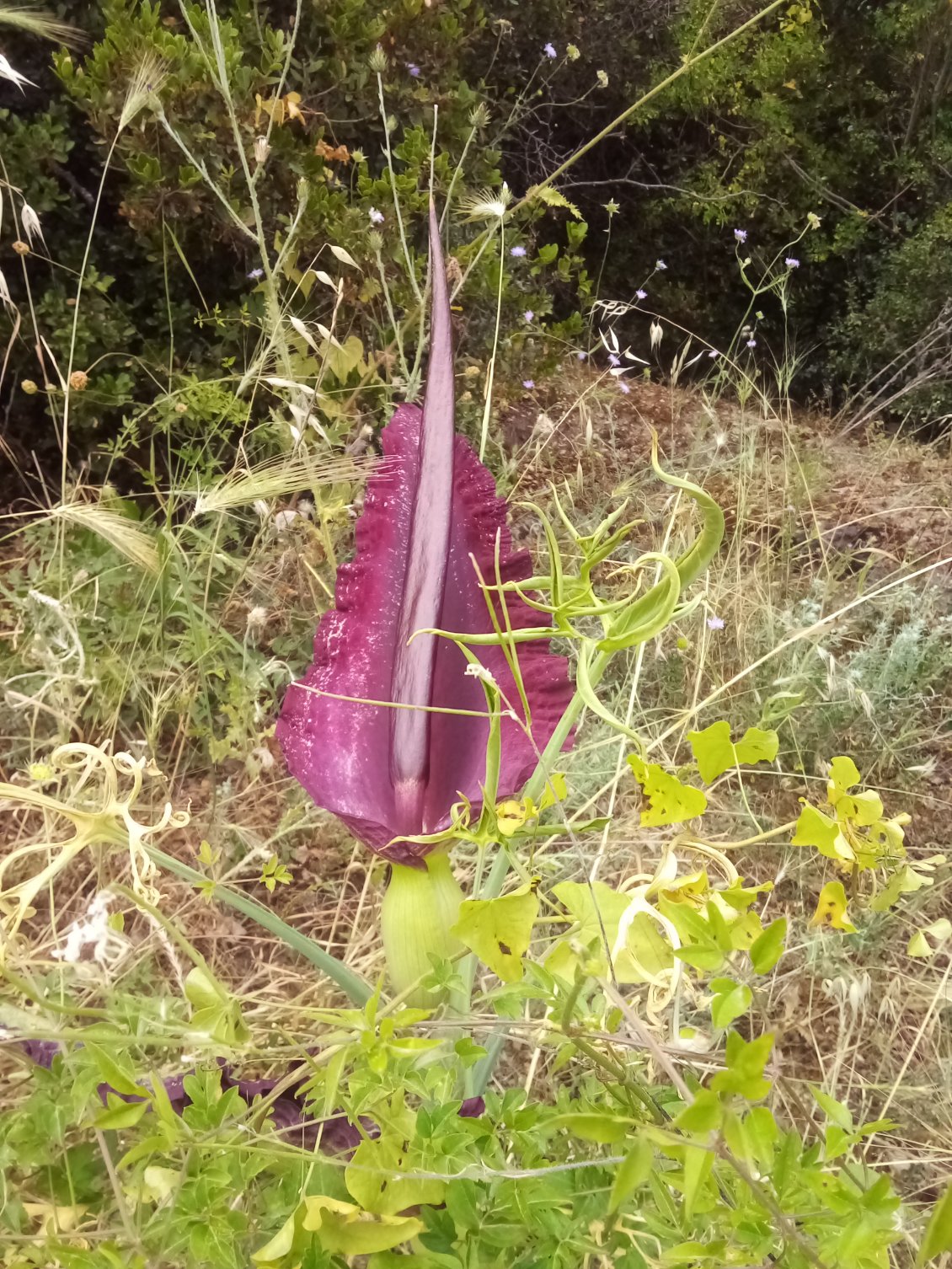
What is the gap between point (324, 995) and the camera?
553 mm

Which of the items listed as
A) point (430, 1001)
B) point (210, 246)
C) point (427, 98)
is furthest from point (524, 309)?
point (430, 1001)

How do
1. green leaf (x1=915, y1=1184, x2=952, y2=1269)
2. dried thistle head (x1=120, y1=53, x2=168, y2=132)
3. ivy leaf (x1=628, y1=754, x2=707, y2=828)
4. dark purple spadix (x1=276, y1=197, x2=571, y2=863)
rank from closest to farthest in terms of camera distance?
green leaf (x1=915, y1=1184, x2=952, y2=1269), ivy leaf (x1=628, y1=754, x2=707, y2=828), dark purple spadix (x1=276, y1=197, x2=571, y2=863), dried thistle head (x1=120, y1=53, x2=168, y2=132)

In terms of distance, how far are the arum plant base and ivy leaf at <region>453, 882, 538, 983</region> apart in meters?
0.10

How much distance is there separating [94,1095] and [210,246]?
101cm

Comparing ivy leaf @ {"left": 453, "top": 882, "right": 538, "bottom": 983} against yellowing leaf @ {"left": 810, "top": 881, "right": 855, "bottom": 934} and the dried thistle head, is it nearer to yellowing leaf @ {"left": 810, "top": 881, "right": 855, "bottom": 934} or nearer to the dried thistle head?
yellowing leaf @ {"left": 810, "top": 881, "right": 855, "bottom": 934}

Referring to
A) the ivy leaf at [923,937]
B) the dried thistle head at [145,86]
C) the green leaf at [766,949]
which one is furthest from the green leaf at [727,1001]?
the dried thistle head at [145,86]

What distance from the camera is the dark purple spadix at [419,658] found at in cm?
37

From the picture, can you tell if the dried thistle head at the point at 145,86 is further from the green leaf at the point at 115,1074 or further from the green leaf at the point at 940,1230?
the green leaf at the point at 940,1230

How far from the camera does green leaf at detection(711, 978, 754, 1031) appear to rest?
0.70 feet

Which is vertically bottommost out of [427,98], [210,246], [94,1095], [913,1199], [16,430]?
[913,1199]

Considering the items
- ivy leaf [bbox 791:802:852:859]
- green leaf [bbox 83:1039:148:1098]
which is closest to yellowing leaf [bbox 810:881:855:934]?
ivy leaf [bbox 791:802:852:859]

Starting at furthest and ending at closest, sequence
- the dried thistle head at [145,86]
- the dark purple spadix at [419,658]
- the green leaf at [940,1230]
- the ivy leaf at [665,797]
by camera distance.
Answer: the dried thistle head at [145,86], the dark purple spadix at [419,658], the ivy leaf at [665,797], the green leaf at [940,1230]

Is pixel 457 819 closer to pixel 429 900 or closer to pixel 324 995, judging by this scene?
pixel 429 900

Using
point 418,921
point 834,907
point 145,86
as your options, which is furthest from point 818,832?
point 145,86
